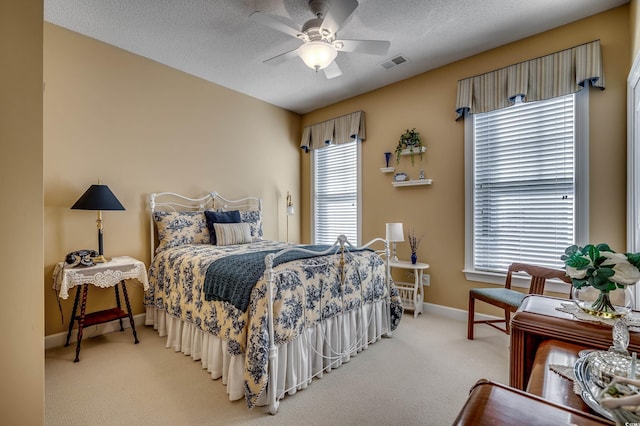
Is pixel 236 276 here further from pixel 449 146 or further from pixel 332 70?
pixel 449 146

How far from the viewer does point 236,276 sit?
204 cm

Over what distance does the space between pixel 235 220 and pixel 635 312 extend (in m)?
3.41

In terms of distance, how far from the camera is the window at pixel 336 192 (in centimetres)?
450

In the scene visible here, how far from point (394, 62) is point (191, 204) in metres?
2.99

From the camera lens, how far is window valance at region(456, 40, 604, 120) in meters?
2.57

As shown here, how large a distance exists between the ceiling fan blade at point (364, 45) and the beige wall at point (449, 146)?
1479mm

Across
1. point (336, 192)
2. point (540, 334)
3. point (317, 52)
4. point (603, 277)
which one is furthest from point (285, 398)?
point (336, 192)

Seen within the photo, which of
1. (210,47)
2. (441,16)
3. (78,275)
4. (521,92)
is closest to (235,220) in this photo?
(78,275)

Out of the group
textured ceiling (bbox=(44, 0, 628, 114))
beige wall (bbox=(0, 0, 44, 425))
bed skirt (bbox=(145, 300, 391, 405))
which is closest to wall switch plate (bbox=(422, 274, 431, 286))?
bed skirt (bbox=(145, 300, 391, 405))

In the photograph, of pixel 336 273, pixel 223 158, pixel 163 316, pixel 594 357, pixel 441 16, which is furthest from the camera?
pixel 223 158

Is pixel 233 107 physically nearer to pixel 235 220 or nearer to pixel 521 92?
pixel 235 220

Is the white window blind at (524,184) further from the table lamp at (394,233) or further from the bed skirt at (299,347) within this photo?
the bed skirt at (299,347)

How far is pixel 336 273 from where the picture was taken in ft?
7.93

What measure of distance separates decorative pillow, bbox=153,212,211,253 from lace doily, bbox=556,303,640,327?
127 inches
